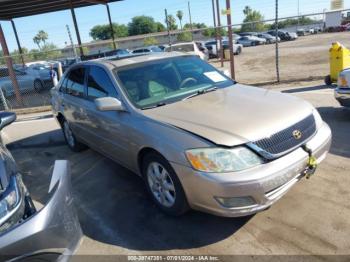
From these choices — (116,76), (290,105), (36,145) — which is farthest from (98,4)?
(290,105)

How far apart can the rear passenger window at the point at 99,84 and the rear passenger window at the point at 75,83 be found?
0.33 meters

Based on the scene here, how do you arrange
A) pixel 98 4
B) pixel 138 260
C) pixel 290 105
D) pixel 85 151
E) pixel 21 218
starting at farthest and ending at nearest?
1. pixel 98 4
2. pixel 85 151
3. pixel 290 105
4. pixel 138 260
5. pixel 21 218

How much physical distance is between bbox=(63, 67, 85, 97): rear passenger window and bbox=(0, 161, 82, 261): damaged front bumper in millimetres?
2646

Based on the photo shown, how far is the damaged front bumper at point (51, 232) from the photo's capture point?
6.34 feet

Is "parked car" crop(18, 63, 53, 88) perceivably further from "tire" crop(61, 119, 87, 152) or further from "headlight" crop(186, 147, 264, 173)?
"headlight" crop(186, 147, 264, 173)

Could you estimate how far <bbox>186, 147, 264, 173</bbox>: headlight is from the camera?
2.74 meters

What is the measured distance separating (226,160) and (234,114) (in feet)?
2.05

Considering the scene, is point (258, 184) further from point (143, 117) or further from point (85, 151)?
point (85, 151)

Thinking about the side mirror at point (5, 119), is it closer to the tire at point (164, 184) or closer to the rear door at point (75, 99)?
the rear door at point (75, 99)

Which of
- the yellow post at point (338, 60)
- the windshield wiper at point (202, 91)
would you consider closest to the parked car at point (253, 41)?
the yellow post at point (338, 60)

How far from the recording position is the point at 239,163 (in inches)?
108

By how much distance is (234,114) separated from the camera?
318 centimetres

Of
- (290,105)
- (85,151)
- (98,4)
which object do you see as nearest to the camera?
(290,105)

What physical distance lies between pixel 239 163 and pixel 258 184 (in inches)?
9.2
